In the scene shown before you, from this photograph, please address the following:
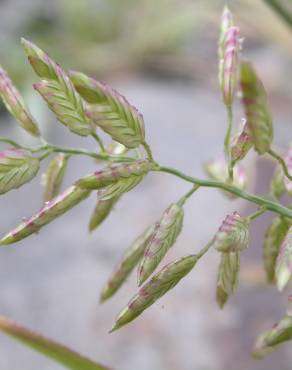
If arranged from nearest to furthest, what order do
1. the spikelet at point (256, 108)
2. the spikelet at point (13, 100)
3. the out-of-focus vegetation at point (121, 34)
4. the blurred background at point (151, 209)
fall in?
the spikelet at point (256, 108)
the spikelet at point (13, 100)
the blurred background at point (151, 209)
the out-of-focus vegetation at point (121, 34)

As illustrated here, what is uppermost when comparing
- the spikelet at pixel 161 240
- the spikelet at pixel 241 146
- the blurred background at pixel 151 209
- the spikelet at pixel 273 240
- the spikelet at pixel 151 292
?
the spikelet at pixel 241 146

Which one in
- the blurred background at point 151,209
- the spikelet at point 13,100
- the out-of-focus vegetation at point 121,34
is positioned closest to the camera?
the spikelet at point 13,100

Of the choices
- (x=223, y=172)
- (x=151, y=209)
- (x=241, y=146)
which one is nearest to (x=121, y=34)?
(x=151, y=209)

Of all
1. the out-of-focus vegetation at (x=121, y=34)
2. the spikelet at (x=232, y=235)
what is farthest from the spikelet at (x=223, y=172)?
the out-of-focus vegetation at (x=121, y=34)

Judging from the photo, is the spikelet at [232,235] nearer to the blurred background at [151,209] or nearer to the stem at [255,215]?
the stem at [255,215]

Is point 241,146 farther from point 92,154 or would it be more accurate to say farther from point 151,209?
point 151,209

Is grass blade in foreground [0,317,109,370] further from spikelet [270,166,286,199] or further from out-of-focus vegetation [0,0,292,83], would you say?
out-of-focus vegetation [0,0,292,83]
